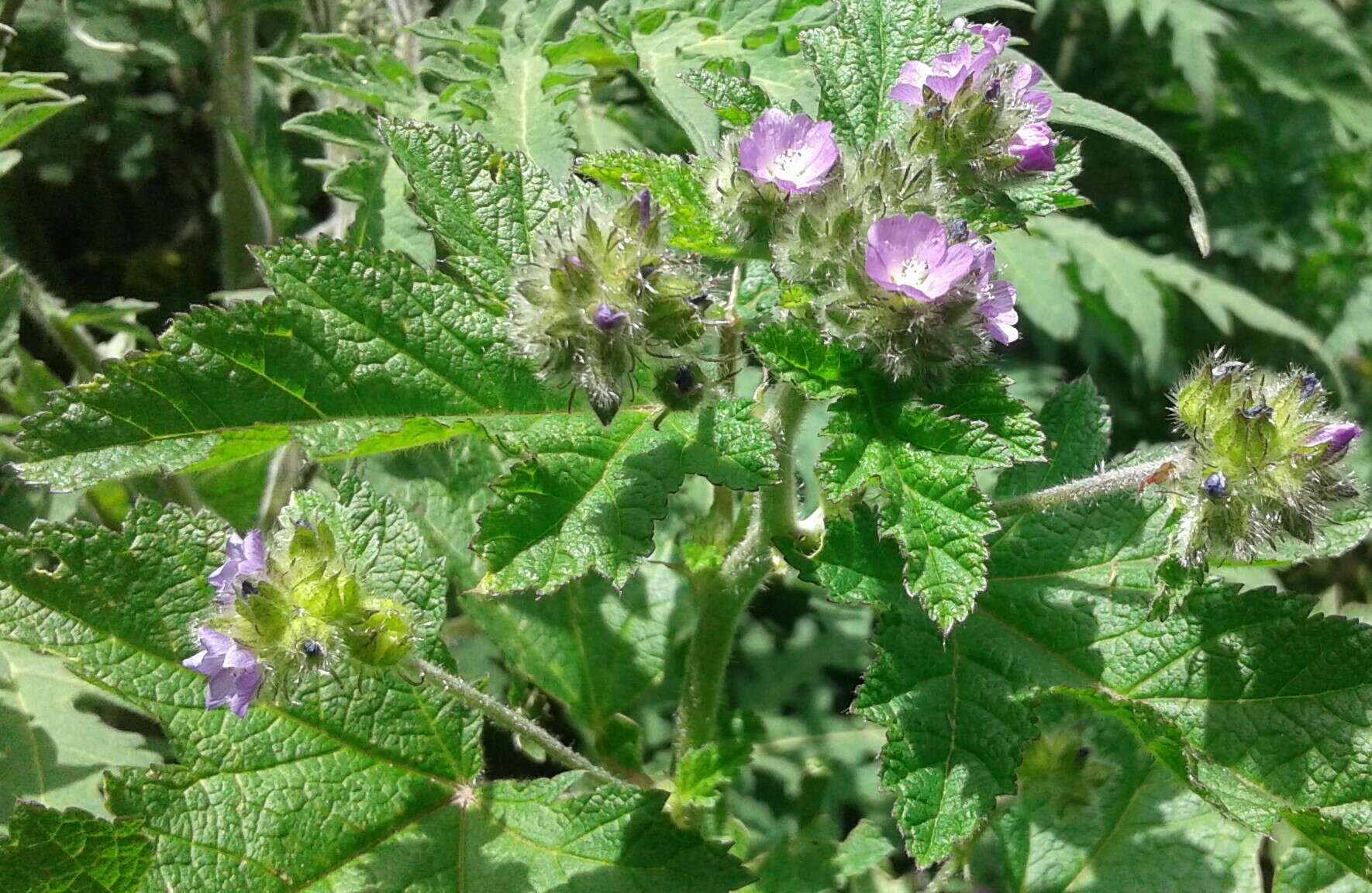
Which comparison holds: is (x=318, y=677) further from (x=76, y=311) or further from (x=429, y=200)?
(x=76, y=311)

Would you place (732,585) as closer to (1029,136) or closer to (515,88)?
(1029,136)

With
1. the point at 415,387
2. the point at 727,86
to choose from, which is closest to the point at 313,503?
the point at 415,387

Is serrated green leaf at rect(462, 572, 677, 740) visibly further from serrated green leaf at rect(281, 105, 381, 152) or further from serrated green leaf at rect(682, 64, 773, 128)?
serrated green leaf at rect(682, 64, 773, 128)

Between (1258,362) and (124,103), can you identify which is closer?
(124,103)

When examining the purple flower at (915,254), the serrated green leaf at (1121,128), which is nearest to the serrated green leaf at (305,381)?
the purple flower at (915,254)

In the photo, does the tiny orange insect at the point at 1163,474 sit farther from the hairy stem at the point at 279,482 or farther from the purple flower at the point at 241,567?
the hairy stem at the point at 279,482

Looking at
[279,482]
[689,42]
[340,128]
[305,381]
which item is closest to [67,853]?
[305,381]
